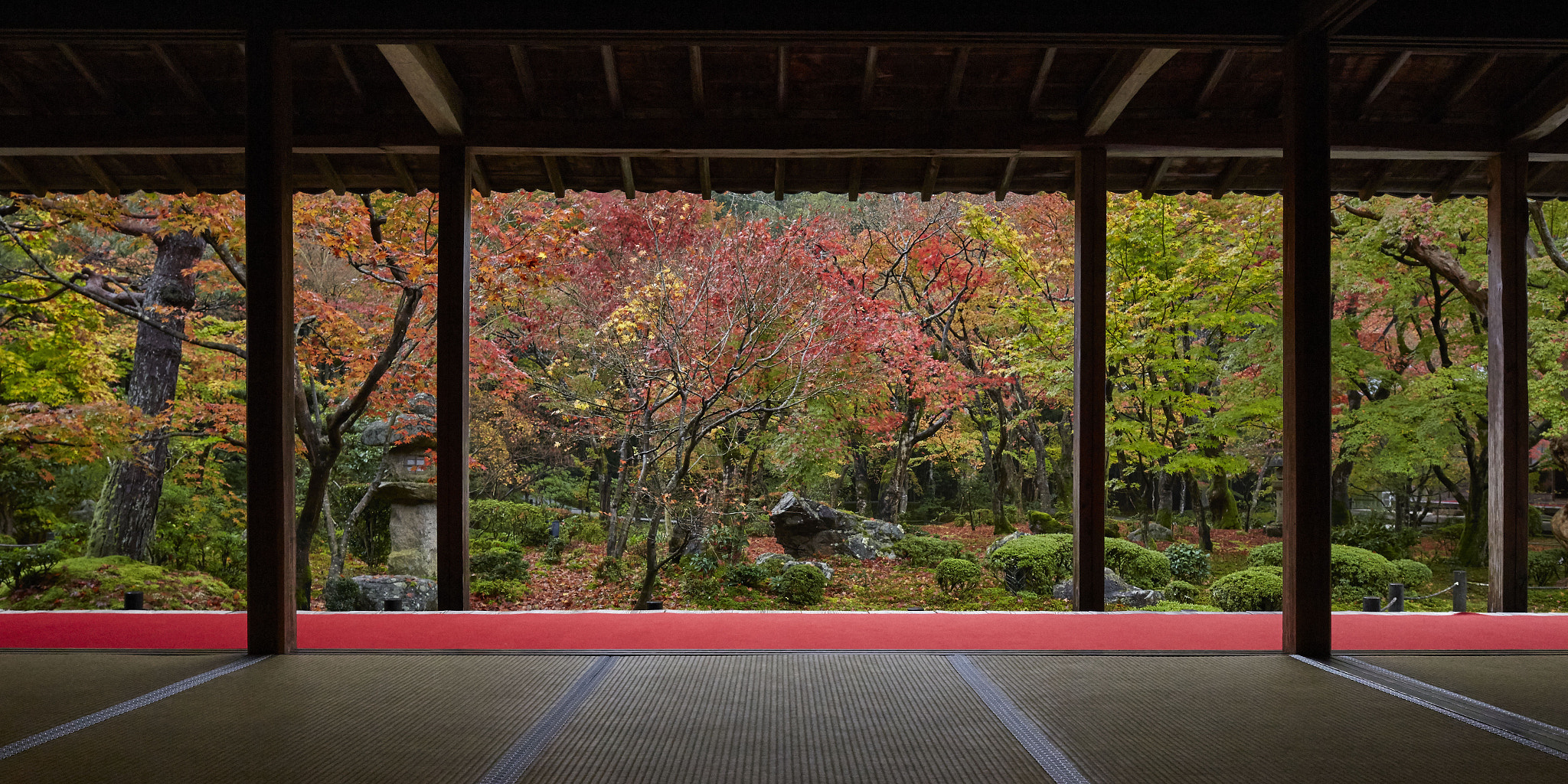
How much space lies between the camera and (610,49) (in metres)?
2.87

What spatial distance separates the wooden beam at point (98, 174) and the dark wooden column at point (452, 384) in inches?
71.5

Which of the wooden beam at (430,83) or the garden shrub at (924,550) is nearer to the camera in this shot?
the wooden beam at (430,83)

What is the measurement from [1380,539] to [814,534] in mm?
6205

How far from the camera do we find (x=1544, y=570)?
7734mm

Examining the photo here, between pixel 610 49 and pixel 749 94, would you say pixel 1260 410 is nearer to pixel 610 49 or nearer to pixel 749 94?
pixel 749 94

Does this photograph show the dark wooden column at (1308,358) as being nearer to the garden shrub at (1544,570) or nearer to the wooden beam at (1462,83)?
the wooden beam at (1462,83)

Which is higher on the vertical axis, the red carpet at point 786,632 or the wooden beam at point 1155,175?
the wooden beam at point 1155,175

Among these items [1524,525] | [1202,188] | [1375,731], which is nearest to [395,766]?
[1375,731]

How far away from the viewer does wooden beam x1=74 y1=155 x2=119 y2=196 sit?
3547 millimetres

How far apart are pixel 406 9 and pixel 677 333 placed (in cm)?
416

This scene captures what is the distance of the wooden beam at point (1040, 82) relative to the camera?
290 cm

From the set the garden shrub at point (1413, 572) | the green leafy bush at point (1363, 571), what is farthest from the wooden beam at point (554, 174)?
the garden shrub at point (1413, 572)

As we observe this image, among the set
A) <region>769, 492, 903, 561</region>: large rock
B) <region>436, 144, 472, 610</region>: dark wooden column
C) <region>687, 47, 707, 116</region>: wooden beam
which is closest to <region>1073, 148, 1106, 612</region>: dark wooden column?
<region>687, 47, 707, 116</region>: wooden beam

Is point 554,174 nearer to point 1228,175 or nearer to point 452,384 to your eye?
point 452,384
